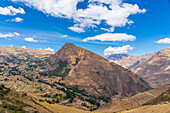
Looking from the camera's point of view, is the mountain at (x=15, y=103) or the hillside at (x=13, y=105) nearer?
the hillside at (x=13, y=105)

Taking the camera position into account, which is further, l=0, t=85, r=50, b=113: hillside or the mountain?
the mountain

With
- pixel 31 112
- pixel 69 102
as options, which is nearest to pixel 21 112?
pixel 31 112

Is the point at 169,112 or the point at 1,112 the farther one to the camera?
the point at 169,112

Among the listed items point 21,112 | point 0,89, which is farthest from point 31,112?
point 0,89

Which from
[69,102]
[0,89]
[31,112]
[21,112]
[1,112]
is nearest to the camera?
[1,112]

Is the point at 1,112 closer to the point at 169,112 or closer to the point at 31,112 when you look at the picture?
the point at 31,112

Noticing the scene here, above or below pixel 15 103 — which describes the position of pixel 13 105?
above

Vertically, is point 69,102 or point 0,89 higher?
point 0,89

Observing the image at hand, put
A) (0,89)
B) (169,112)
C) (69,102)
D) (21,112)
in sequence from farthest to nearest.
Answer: (69,102), (169,112), (0,89), (21,112)

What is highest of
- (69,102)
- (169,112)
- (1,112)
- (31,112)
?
(1,112)

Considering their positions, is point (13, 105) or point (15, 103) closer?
point (13, 105)
